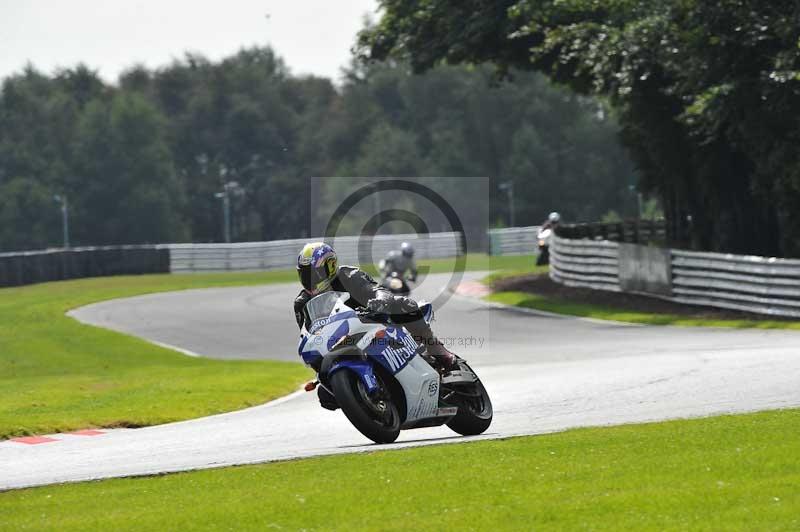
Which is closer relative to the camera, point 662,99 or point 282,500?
point 282,500

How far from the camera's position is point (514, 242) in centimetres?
6438

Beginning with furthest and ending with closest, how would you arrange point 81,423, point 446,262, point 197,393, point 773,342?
point 446,262 → point 773,342 → point 197,393 → point 81,423

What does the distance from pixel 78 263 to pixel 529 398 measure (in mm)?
35936

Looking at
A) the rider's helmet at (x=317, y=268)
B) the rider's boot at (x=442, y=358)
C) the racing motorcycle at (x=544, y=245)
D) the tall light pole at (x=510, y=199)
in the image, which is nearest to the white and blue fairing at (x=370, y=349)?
the rider's helmet at (x=317, y=268)

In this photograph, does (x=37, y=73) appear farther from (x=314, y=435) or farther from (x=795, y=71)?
(x=314, y=435)

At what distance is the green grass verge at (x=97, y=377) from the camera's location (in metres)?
15.4

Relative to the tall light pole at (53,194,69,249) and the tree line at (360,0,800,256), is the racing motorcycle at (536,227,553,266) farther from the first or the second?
the tall light pole at (53,194,69,249)

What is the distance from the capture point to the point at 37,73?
367 feet

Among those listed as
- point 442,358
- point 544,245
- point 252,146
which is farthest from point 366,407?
point 252,146

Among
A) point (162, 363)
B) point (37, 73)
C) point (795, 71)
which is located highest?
point (37, 73)

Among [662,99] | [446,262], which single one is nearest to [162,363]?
[662,99]

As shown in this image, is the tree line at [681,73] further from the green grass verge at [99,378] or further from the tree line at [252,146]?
the tree line at [252,146]

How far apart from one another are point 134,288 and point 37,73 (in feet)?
236

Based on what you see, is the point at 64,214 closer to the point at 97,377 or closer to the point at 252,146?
the point at 252,146
